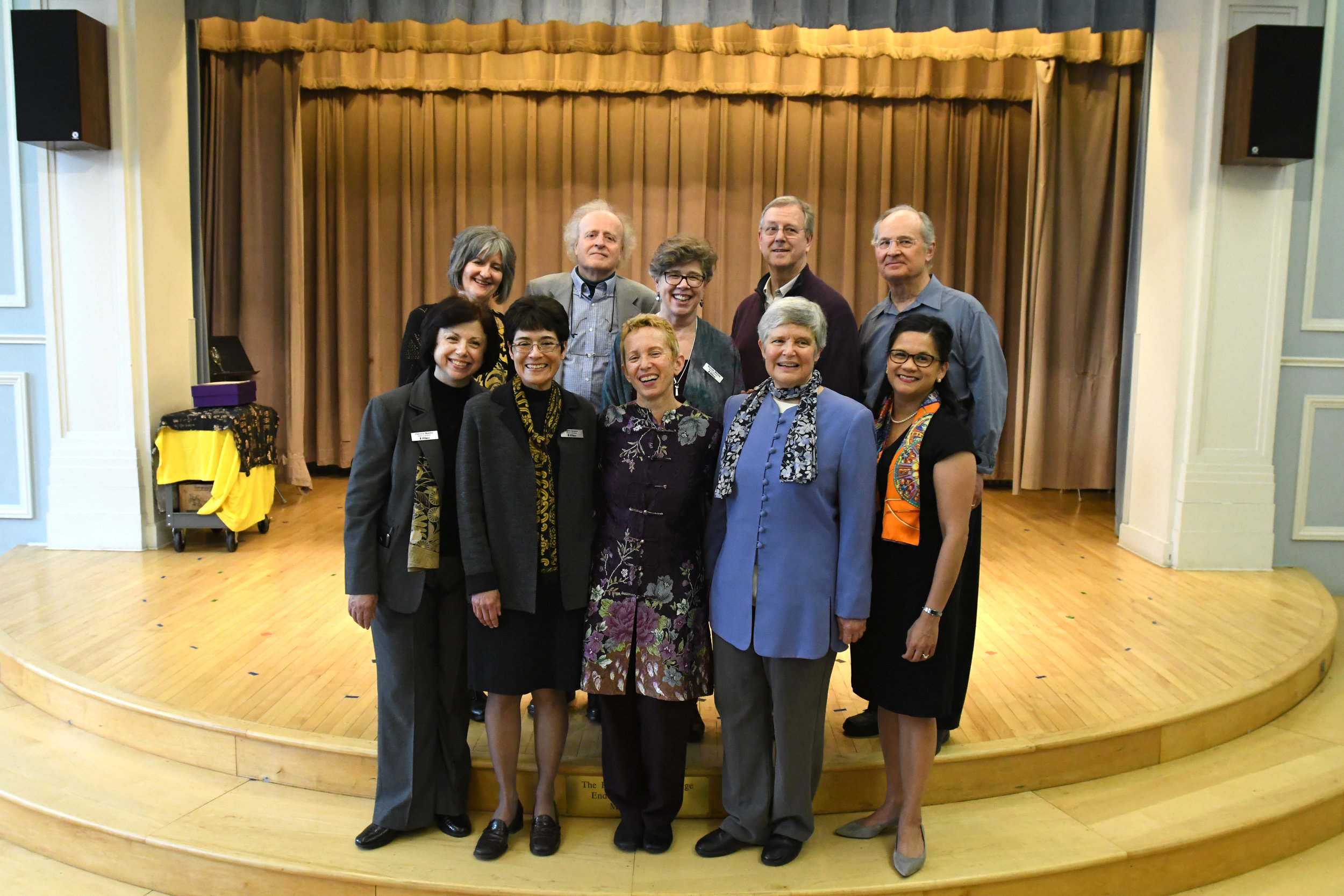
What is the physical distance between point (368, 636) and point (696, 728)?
139cm

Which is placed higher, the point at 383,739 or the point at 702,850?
the point at 383,739

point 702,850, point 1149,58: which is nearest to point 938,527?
point 702,850

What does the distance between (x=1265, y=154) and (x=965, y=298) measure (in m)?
2.41

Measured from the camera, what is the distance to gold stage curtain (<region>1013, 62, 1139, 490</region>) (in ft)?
18.5

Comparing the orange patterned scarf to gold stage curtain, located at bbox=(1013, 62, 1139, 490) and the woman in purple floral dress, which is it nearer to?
the woman in purple floral dress

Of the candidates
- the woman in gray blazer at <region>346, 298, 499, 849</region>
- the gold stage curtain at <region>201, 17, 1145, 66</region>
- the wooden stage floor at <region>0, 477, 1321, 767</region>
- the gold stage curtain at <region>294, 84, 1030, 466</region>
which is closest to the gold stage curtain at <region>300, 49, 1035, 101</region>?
the gold stage curtain at <region>294, 84, 1030, 466</region>

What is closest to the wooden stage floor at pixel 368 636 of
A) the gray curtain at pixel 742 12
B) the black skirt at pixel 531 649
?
the black skirt at pixel 531 649

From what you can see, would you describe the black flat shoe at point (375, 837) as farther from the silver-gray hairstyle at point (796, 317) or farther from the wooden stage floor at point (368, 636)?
the silver-gray hairstyle at point (796, 317)

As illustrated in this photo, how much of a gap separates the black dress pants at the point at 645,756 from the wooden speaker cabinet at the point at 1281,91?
3.54 metres

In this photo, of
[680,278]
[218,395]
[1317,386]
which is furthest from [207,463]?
[1317,386]

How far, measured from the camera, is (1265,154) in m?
3.93

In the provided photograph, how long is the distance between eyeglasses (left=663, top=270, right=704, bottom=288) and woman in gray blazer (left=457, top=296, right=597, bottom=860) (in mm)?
337

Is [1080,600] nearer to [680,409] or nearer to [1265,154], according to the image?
[1265,154]

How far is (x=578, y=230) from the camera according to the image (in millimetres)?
2600
